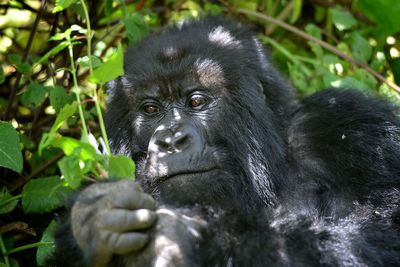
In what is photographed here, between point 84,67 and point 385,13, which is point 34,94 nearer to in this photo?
point 84,67

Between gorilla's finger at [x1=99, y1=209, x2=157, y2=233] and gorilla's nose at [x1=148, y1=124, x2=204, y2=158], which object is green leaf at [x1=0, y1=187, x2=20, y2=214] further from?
gorilla's finger at [x1=99, y1=209, x2=157, y2=233]

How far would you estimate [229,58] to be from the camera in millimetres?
3617

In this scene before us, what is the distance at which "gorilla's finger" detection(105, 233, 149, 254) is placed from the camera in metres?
2.43

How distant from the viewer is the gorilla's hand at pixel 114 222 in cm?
244

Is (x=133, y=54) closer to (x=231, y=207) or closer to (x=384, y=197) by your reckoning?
(x=231, y=207)

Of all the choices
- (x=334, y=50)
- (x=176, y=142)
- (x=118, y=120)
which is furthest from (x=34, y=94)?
(x=334, y=50)

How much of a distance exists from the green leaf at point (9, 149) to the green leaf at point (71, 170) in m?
0.67

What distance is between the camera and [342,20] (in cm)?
480

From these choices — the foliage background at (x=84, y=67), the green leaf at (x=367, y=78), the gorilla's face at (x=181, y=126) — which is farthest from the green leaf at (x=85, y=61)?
the green leaf at (x=367, y=78)

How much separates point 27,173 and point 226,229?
204cm

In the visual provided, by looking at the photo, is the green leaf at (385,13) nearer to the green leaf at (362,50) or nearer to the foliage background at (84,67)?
the foliage background at (84,67)

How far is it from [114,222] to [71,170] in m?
0.28

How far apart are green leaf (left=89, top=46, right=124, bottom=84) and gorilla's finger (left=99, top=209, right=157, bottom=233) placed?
51cm

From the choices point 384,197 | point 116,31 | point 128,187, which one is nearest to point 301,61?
point 116,31
